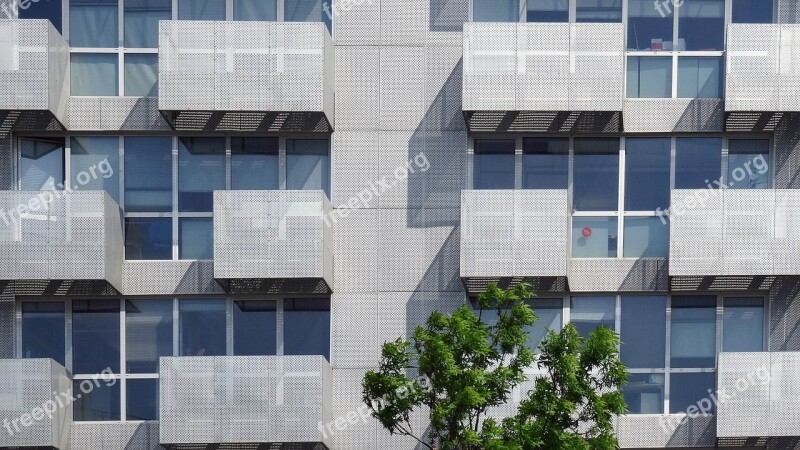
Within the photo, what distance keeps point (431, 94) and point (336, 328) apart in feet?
15.6

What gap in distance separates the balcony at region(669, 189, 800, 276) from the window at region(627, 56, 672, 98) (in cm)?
235

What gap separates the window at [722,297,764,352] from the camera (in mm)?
25906

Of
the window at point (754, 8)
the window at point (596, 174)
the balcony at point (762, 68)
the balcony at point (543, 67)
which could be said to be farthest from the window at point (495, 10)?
the window at point (754, 8)

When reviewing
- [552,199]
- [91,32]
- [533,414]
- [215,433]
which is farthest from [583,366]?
[91,32]

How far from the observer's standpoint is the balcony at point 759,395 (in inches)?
969

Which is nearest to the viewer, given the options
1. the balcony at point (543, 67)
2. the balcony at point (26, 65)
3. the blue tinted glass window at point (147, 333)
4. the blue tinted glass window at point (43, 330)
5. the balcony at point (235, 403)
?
the balcony at point (235, 403)

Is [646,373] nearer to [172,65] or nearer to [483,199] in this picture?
[483,199]

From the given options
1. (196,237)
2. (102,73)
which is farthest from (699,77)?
(102,73)

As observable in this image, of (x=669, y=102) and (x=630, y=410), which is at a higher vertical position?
(x=669, y=102)

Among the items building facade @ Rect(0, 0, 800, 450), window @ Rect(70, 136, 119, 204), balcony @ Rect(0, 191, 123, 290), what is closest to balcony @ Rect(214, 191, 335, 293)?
building facade @ Rect(0, 0, 800, 450)

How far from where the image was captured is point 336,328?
25.7 metres

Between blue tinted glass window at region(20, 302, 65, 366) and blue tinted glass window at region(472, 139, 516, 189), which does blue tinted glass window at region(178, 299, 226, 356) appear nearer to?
blue tinted glass window at region(20, 302, 65, 366)

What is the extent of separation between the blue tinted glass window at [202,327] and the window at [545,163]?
6.23m

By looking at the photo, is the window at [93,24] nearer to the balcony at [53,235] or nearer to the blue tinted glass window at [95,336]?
the balcony at [53,235]
